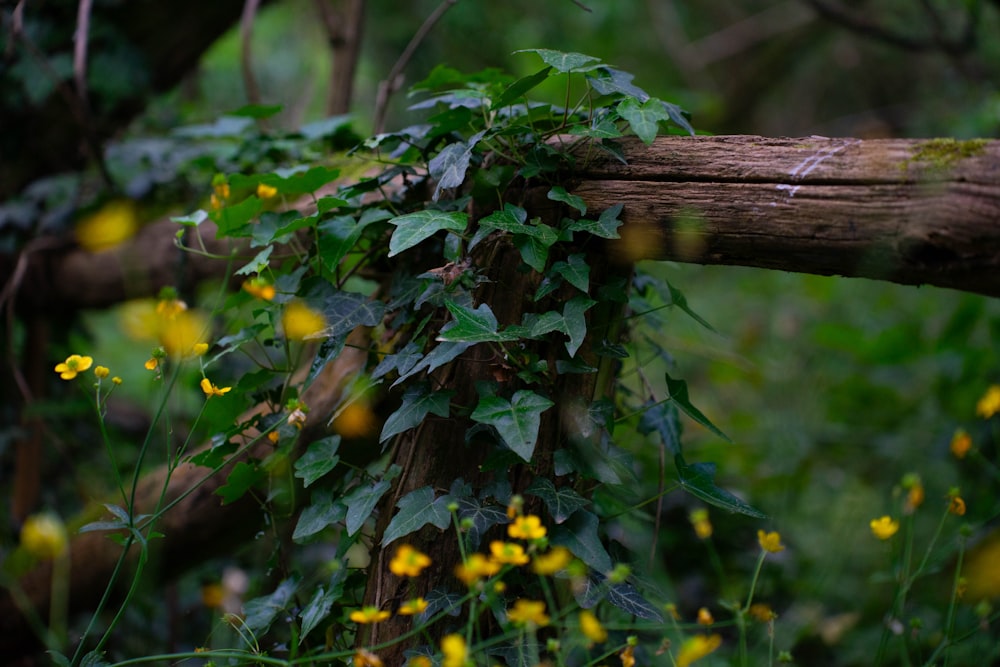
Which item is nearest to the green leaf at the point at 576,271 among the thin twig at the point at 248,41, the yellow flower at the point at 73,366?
the yellow flower at the point at 73,366

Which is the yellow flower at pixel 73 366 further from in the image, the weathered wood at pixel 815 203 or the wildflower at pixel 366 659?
the weathered wood at pixel 815 203

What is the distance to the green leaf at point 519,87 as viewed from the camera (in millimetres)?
962

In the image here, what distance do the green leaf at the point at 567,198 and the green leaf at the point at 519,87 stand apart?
0.13 m

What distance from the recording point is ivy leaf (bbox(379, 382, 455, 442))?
988mm

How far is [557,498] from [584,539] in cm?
6

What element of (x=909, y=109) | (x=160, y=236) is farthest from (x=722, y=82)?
(x=160, y=236)

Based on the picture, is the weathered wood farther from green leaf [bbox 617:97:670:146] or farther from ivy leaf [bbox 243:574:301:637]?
ivy leaf [bbox 243:574:301:637]

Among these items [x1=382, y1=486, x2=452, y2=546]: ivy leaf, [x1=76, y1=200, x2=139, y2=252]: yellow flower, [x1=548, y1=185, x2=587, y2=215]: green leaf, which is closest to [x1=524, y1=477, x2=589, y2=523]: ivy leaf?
[x1=382, y1=486, x2=452, y2=546]: ivy leaf

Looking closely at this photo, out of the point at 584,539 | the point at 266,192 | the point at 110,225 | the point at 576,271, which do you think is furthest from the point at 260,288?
the point at 110,225

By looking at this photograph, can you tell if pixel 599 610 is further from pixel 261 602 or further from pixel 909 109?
pixel 909 109

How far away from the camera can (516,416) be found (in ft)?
3.03

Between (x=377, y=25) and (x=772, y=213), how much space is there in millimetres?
3412

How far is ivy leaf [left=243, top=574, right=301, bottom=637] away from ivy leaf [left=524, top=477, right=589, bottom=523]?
398 millimetres

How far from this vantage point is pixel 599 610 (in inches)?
50.8
